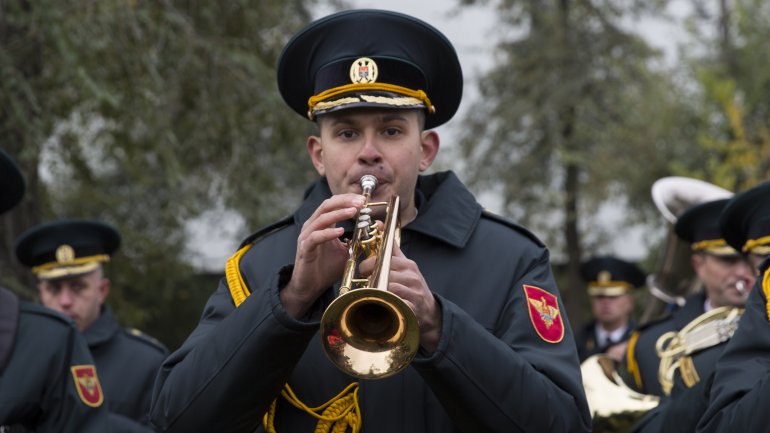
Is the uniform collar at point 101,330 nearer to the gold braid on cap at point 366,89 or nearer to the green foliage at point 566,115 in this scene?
the gold braid on cap at point 366,89

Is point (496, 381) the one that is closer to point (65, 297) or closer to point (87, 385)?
point (87, 385)

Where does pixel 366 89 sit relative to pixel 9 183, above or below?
above

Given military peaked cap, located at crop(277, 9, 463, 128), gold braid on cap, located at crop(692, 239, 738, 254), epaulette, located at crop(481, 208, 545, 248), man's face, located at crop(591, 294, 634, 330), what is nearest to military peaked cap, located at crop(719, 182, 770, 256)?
epaulette, located at crop(481, 208, 545, 248)

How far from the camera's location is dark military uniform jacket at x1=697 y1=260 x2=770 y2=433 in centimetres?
372

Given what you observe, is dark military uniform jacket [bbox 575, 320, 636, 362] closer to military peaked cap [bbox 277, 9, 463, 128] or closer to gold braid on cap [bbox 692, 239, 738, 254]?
gold braid on cap [bbox 692, 239, 738, 254]

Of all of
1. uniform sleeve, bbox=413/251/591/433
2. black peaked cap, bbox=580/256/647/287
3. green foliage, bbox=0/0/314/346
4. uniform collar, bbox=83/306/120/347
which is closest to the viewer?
uniform sleeve, bbox=413/251/591/433

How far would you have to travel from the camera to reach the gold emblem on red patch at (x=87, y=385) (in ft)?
18.4

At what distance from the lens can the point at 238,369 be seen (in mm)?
3363

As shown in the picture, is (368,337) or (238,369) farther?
(238,369)

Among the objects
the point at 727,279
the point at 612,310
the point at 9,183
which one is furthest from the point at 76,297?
the point at 612,310

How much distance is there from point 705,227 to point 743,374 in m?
3.15

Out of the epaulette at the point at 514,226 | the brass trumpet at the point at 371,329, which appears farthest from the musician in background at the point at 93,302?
the brass trumpet at the point at 371,329

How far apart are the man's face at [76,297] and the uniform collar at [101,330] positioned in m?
0.03

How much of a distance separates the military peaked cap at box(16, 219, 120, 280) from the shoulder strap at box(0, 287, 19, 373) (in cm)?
276
